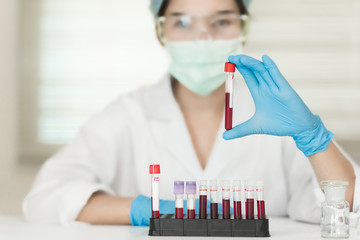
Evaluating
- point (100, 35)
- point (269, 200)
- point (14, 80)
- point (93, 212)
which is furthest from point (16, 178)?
point (269, 200)

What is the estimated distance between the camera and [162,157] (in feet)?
6.30

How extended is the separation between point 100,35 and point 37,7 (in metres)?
0.40

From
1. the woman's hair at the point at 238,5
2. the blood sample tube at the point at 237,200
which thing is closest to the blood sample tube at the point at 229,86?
the blood sample tube at the point at 237,200

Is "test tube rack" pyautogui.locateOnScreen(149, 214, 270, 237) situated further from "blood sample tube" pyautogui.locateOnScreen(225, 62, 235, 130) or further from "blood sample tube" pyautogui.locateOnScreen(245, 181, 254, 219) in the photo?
"blood sample tube" pyautogui.locateOnScreen(225, 62, 235, 130)

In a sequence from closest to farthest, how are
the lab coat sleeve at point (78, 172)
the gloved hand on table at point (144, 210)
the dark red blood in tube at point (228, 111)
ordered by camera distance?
the dark red blood in tube at point (228, 111) < the gloved hand on table at point (144, 210) < the lab coat sleeve at point (78, 172)

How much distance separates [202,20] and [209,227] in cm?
89

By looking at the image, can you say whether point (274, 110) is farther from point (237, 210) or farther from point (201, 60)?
point (201, 60)

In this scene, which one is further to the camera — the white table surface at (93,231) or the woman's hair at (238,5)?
the woman's hair at (238,5)

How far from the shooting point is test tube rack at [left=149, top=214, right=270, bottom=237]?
121cm

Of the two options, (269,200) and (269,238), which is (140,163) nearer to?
(269,200)

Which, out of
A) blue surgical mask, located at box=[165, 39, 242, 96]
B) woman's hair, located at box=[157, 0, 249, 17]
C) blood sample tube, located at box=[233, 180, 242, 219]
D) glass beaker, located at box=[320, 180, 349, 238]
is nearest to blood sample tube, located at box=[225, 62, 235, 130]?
blood sample tube, located at box=[233, 180, 242, 219]

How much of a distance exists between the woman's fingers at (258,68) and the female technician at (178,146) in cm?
42

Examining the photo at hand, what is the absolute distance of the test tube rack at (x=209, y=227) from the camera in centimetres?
121

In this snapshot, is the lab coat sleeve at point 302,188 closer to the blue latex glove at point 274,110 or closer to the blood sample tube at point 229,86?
the blue latex glove at point 274,110
